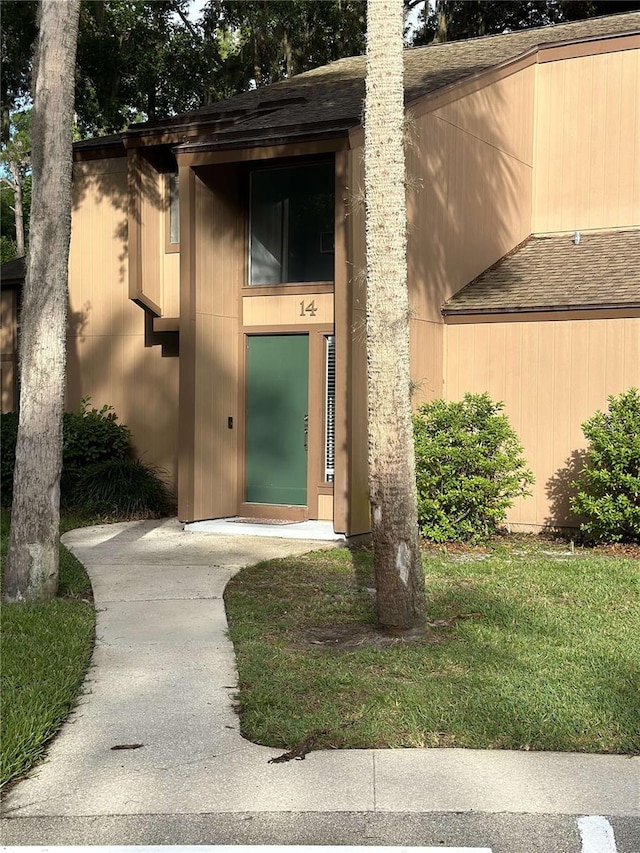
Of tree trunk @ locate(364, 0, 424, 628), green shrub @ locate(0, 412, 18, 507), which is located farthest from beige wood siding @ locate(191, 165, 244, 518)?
tree trunk @ locate(364, 0, 424, 628)

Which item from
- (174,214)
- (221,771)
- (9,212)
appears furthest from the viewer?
(9,212)

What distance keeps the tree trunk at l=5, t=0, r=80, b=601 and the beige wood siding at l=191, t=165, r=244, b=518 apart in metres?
4.46

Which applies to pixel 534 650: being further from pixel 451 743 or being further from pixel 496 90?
pixel 496 90

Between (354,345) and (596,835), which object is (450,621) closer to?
(596,835)

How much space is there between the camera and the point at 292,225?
13.0m

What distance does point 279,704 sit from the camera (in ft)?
18.8

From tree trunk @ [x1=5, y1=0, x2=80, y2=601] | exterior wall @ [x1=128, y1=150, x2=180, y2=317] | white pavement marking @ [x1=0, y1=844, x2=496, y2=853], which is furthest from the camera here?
exterior wall @ [x1=128, y1=150, x2=180, y2=317]

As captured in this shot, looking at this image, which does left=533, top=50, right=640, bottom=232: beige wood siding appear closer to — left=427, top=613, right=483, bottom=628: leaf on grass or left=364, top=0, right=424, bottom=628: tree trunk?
left=364, top=0, right=424, bottom=628: tree trunk

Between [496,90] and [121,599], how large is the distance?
9.82m

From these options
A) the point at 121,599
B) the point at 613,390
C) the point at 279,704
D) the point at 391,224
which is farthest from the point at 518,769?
the point at 613,390

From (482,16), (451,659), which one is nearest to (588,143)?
(451,659)

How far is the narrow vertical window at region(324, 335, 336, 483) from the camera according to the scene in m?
12.5

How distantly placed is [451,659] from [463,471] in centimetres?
481

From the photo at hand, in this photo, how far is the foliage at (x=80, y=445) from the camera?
13891 mm
